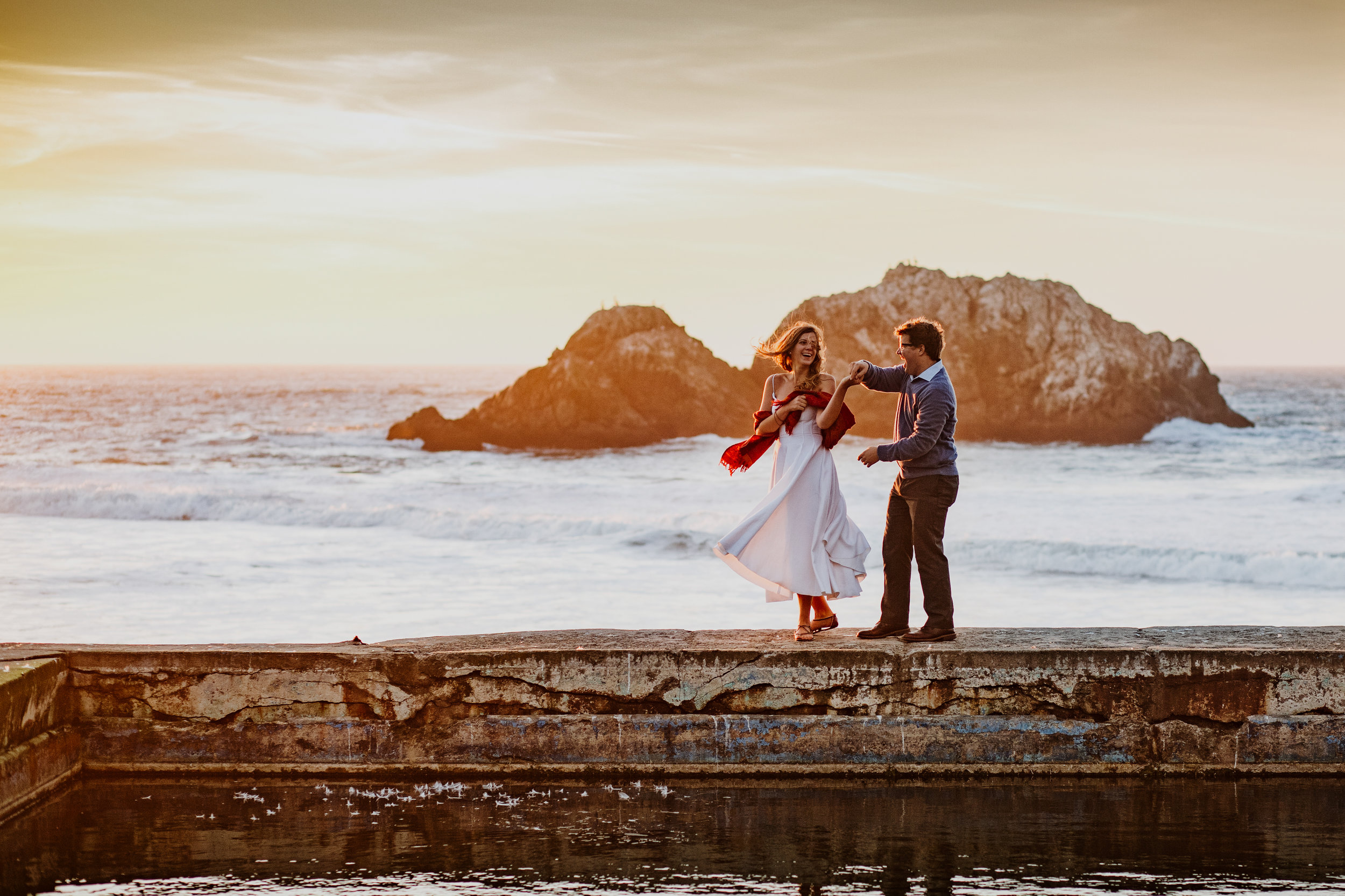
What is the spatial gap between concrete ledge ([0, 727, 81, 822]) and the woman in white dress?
117 inches

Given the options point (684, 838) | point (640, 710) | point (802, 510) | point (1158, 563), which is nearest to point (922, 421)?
point (802, 510)

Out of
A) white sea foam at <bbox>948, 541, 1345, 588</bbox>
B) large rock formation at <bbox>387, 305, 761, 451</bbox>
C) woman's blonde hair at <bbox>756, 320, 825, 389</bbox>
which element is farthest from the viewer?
large rock formation at <bbox>387, 305, 761, 451</bbox>

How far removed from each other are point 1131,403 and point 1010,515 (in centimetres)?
2532

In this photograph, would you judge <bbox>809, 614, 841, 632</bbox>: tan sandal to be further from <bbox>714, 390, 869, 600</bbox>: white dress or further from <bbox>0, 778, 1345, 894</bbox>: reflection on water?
<bbox>0, 778, 1345, 894</bbox>: reflection on water

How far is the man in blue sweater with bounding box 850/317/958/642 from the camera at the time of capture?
5.31 metres

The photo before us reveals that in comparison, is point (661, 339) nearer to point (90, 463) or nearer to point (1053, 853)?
point (90, 463)

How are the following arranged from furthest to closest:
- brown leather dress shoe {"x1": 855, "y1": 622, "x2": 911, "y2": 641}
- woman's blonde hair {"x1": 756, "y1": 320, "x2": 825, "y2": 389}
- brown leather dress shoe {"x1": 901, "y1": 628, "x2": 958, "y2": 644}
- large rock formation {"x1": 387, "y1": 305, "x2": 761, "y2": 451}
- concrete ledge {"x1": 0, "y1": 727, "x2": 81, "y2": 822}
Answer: large rock formation {"x1": 387, "y1": 305, "x2": 761, "y2": 451}, woman's blonde hair {"x1": 756, "y1": 320, "x2": 825, "y2": 389}, brown leather dress shoe {"x1": 855, "y1": 622, "x2": 911, "y2": 641}, brown leather dress shoe {"x1": 901, "y1": 628, "x2": 958, "y2": 644}, concrete ledge {"x1": 0, "y1": 727, "x2": 81, "y2": 822}

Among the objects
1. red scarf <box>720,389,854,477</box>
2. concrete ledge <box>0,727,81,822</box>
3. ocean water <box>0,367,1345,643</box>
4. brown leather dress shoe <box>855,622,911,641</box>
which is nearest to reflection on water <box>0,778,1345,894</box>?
concrete ledge <box>0,727,81,822</box>

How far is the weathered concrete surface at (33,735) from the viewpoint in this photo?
14.4ft

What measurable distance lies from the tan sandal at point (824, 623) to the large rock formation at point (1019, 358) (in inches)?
1519

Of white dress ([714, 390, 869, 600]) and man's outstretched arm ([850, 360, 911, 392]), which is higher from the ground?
man's outstretched arm ([850, 360, 911, 392])

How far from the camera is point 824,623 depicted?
5.53m

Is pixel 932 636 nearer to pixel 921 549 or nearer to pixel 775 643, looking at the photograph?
pixel 921 549

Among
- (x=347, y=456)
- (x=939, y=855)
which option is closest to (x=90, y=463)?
(x=347, y=456)
